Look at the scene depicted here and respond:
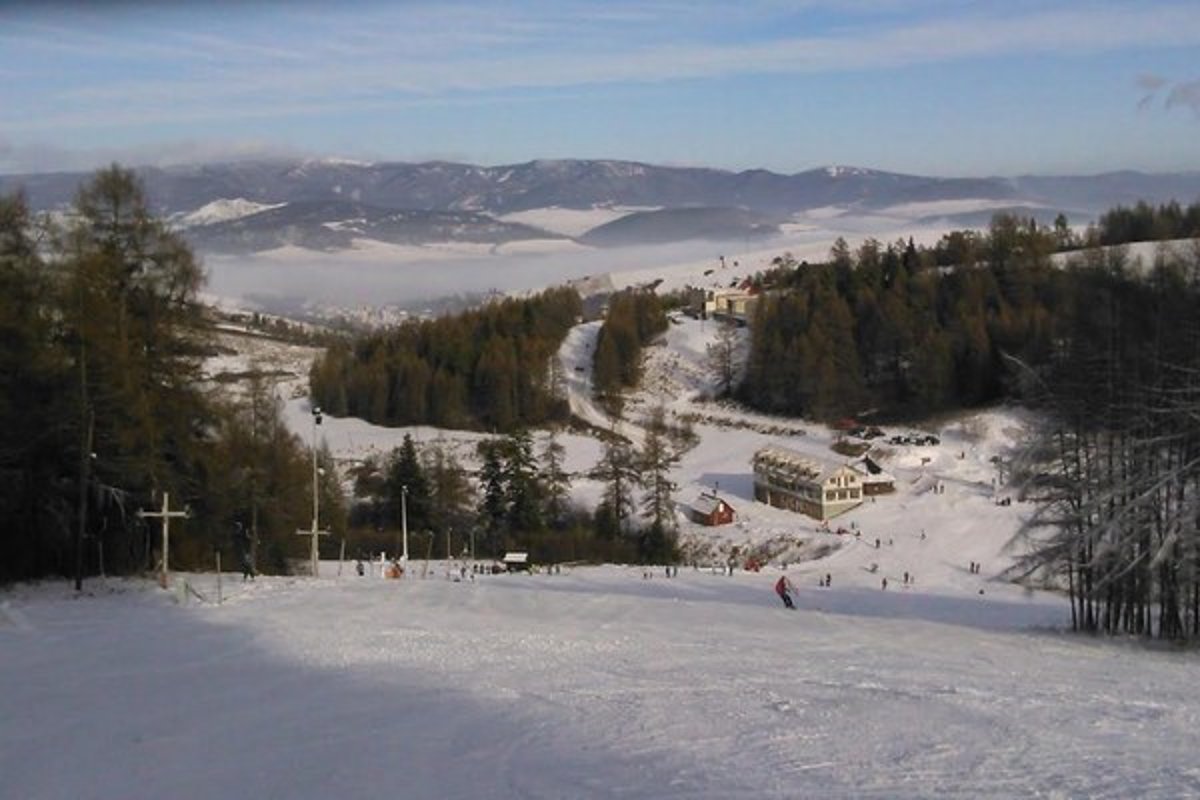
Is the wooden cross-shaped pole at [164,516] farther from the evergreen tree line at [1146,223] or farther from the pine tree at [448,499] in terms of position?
the evergreen tree line at [1146,223]

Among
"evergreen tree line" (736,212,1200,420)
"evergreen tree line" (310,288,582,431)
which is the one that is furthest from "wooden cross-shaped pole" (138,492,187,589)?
"evergreen tree line" (310,288,582,431)

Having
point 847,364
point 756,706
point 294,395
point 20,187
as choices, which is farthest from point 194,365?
point 294,395

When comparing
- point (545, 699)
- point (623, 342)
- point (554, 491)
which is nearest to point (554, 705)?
point (545, 699)

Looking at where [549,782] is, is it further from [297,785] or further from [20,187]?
[20,187]

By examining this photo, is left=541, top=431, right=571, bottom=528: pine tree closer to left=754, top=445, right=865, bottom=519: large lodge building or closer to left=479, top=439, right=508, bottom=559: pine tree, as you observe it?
left=479, top=439, right=508, bottom=559: pine tree

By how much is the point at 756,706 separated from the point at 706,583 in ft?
68.5

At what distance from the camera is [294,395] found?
114 metres

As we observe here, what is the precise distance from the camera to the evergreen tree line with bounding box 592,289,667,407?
100781mm

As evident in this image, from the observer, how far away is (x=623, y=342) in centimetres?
10506

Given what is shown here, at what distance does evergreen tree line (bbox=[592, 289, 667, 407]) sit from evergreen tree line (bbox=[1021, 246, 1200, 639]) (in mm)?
A: 76277

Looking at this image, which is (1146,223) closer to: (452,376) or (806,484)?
(452,376)

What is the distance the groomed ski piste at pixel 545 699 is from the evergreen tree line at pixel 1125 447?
131 cm

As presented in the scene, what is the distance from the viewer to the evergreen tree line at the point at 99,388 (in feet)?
73.7

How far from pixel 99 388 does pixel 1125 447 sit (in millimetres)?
17099
